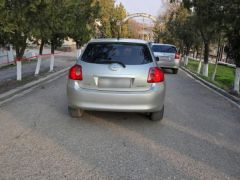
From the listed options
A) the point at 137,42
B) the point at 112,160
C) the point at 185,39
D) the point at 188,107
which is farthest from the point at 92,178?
the point at 185,39

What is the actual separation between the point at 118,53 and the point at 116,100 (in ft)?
3.19

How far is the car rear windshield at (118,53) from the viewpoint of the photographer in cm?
673

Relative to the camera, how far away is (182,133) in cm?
636

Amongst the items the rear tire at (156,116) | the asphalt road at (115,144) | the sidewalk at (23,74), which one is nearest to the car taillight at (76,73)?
the asphalt road at (115,144)

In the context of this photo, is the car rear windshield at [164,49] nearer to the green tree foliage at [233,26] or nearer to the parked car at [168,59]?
the parked car at [168,59]

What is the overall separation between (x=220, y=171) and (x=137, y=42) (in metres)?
3.31

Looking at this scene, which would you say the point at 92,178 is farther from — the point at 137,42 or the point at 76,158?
the point at 137,42

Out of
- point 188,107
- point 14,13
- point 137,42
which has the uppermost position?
point 14,13

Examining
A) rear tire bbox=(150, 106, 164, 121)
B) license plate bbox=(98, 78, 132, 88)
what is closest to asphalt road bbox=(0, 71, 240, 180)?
rear tire bbox=(150, 106, 164, 121)

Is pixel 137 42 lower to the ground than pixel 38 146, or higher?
higher

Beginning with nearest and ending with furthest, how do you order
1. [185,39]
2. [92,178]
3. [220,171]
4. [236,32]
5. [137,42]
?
[92,178] < [220,171] < [137,42] < [236,32] < [185,39]

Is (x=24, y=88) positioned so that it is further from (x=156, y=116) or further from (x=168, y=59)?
(x=168, y=59)

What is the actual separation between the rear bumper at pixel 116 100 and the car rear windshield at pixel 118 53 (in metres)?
0.60

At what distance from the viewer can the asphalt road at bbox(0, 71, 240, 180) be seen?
4426 millimetres
